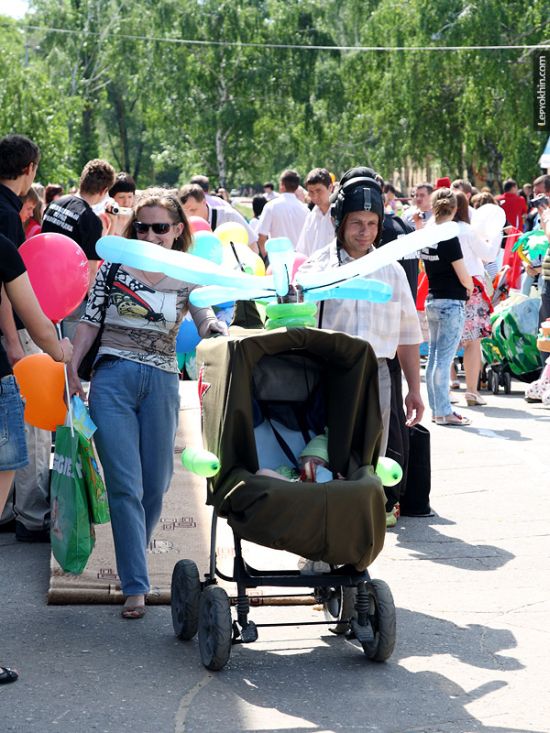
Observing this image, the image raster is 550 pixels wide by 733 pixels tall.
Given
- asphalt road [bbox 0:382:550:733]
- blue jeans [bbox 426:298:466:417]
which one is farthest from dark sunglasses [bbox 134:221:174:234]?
blue jeans [bbox 426:298:466:417]

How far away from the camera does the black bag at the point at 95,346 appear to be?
5.73 metres

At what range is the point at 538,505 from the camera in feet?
27.0

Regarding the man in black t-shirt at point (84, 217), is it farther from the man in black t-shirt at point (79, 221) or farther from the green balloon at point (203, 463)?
the green balloon at point (203, 463)

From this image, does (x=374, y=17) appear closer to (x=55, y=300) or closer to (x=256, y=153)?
(x=256, y=153)

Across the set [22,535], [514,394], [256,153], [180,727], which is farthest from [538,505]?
[256,153]

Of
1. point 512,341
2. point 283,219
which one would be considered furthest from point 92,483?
point 283,219

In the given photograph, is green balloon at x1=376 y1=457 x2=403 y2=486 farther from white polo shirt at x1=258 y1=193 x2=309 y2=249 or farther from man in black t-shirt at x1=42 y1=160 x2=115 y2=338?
white polo shirt at x1=258 y1=193 x2=309 y2=249

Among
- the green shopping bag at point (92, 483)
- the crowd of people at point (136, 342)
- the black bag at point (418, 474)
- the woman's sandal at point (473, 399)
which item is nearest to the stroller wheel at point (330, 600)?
the crowd of people at point (136, 342)

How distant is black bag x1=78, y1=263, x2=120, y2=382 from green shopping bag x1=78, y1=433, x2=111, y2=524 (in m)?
0.28

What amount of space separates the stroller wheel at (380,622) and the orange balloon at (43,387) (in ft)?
5.56

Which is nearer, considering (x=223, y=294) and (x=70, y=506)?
(x=223, y=294)

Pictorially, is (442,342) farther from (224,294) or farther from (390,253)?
(224,294)

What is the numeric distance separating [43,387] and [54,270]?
711 mm

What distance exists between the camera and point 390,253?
514 centimetres
